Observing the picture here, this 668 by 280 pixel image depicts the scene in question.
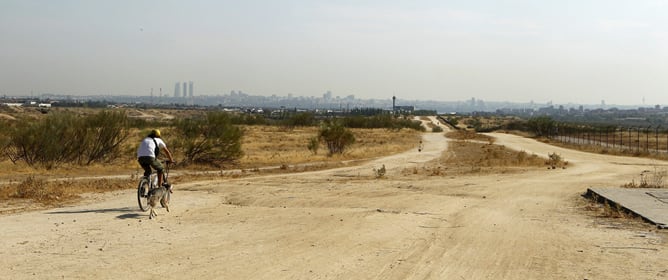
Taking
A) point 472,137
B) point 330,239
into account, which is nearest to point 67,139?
point 330,239

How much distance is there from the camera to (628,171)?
31516mm

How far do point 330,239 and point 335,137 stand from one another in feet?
109

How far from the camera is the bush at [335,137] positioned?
4462 cm

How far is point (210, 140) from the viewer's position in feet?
114

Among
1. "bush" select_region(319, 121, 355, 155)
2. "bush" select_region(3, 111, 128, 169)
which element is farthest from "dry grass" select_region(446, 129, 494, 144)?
"bush" select_region(3, 111, 128, 169)

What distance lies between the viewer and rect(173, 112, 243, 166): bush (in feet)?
112

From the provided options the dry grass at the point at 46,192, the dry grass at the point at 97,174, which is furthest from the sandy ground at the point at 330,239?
the dry grass at the point at 97,174

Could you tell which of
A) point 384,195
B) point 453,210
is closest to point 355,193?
point 384,195

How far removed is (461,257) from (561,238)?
9.71 ft

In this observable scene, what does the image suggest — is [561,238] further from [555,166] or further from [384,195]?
[555,166]

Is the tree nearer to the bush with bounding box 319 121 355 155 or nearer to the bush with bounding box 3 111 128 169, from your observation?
the bush with bounding box 319 121 355 155

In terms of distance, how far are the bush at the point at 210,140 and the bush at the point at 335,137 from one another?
29.5 feet

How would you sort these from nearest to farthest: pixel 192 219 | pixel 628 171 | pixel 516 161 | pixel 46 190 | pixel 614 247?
pixel 614 247 → pixel 192 219 → pixel 46 190 → pixel 628 171 → pixel 516 161

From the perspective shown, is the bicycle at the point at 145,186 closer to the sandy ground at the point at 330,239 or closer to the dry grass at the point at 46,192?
the sandy ground at the point at 330,239
